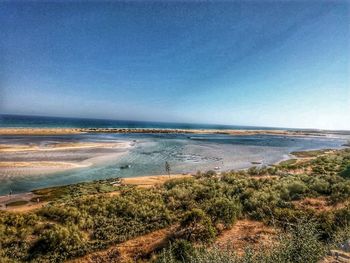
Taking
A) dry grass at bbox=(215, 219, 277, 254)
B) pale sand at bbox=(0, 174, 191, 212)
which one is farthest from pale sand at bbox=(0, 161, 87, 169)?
dry grass at bbox=(215, 219, 277, 254)

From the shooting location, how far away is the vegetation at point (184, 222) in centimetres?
617

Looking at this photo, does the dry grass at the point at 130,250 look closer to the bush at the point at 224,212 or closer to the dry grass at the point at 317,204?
the bush at the point at 224,212

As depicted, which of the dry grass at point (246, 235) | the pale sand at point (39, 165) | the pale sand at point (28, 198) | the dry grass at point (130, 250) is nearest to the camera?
the dry grass at point (130, 250)

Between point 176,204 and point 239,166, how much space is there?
18.7 m

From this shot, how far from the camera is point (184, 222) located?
10141mm

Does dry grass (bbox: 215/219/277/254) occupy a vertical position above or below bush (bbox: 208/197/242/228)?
below

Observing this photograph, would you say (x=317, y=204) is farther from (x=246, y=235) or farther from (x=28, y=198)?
(x=28, y=198)

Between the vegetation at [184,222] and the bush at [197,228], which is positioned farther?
the bush at [197,228]

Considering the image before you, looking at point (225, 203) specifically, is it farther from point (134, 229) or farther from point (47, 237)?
point (47, 237)

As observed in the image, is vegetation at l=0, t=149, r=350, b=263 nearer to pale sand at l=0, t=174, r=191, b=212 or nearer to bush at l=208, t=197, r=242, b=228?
bush at l=208, t=197, r=242, b=228

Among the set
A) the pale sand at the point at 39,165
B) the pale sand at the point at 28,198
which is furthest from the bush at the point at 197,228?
the pale sand at the point at 39,165

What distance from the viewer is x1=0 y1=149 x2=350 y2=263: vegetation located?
6173 millimetres

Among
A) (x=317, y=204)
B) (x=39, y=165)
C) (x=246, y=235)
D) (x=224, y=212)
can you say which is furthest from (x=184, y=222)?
(x=39, y=165)

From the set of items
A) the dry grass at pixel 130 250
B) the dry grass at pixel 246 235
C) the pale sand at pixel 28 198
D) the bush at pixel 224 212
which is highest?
the bush at pixel 224 212
